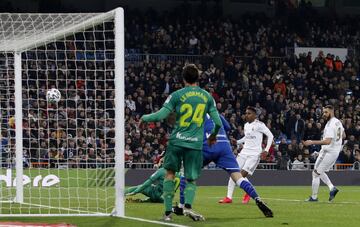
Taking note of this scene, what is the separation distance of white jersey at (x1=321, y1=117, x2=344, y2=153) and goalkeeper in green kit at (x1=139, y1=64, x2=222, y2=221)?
762 centimetres

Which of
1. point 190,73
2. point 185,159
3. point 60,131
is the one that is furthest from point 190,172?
point 60,131

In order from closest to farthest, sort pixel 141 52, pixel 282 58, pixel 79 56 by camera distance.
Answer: pixel 79 56, pixel 141 52, pixel 282 58

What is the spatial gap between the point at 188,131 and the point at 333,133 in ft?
26.1

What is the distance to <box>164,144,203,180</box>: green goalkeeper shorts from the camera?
13.3 metres

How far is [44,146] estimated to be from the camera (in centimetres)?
2570

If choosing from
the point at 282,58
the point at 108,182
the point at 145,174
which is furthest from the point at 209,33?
the point at 108,182

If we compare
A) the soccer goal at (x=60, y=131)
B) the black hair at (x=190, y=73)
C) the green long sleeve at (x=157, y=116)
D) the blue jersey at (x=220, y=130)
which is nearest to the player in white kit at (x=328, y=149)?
the soccer goal at (x=60, y=131)

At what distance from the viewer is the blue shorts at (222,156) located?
15.1 meters

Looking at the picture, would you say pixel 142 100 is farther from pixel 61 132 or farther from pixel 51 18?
pixel 51 18

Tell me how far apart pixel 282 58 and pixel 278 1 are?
583cm

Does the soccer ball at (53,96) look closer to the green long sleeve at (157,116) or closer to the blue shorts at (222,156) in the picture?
the blue shorts at (222,156)

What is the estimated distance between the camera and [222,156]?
49.8ft

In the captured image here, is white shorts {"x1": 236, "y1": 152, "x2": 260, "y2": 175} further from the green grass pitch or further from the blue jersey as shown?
the blue jersey

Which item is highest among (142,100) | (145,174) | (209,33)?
(209,33)
